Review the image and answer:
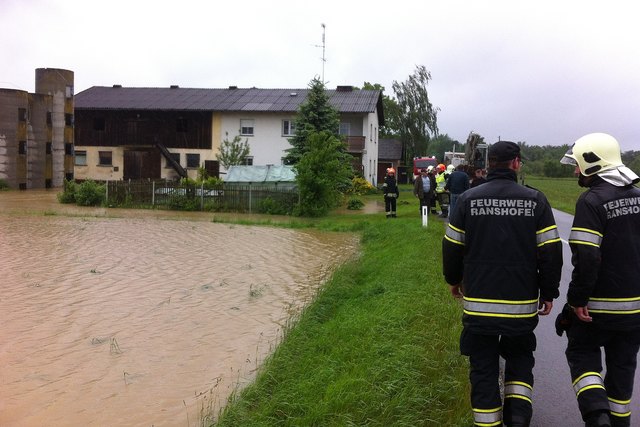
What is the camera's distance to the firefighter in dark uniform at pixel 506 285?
4027 mm

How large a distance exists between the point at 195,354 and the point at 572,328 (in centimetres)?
411

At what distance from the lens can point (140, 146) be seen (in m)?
47.3

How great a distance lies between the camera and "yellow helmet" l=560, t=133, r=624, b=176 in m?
4.34

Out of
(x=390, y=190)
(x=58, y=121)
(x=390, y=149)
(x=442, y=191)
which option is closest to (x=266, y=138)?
(x=58, y=121)

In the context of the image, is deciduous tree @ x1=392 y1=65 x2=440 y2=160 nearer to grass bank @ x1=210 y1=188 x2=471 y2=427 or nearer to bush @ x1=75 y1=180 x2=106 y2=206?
bush @ x1=75 y1=180 x2=106 y2=206

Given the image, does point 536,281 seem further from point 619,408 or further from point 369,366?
point 369,366

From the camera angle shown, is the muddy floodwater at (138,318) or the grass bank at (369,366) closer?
the grass bank at (369,366)

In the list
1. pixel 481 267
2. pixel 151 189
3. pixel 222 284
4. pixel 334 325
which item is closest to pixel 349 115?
pixel 151 189

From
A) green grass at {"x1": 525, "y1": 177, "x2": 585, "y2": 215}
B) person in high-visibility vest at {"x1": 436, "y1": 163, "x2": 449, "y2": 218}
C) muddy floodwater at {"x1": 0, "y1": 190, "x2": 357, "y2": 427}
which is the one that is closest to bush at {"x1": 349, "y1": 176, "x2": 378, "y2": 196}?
green grass at {"x1": 525, "y1": 177, "x2": 585, "y2": 215}

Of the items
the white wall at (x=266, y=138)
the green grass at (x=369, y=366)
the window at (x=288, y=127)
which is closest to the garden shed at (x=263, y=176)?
the white wall at (x=266, y=138)

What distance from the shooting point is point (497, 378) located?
4.09 m

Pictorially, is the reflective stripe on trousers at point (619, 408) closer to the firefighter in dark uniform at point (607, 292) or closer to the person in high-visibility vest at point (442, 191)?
the firefighter in dark uniform at point (607, 292)

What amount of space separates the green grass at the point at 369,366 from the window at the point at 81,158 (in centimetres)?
4377

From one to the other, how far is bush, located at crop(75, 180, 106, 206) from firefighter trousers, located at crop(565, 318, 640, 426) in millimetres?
27744
